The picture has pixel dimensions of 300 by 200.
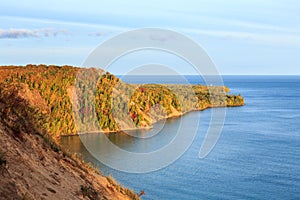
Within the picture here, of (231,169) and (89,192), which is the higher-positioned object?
(89,192)

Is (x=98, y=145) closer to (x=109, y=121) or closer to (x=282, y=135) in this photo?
(x=109, y=121)

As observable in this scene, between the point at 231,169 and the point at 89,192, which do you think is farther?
the point at 231,169

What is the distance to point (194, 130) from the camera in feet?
286

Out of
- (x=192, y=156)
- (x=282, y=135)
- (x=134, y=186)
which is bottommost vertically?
(x=134, y=186)

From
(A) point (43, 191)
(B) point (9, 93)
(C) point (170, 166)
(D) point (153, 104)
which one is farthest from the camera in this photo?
(D) point (153, 104)

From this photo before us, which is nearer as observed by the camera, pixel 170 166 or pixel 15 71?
pixel 170 166

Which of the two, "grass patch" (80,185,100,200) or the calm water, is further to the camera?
the calm water

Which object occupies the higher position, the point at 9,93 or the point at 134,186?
the point at 9,93

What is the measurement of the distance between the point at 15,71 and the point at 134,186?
50042mm

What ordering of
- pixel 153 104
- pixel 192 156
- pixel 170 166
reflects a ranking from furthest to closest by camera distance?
pixel 153 104, pixel 192 156, pixel 170 166

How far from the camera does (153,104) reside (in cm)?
11456

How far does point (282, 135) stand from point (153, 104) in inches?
1813

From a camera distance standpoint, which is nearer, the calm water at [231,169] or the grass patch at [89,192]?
the grass patch at [89,192]

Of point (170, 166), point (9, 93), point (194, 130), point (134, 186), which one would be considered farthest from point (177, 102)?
point (9, 93)
